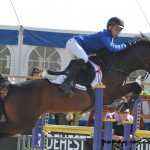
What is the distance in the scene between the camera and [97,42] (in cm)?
836

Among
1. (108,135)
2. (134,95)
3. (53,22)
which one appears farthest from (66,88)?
(53,22)

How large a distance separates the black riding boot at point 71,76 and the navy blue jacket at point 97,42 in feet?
1.04

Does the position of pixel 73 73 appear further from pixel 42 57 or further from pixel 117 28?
pixel 42 57

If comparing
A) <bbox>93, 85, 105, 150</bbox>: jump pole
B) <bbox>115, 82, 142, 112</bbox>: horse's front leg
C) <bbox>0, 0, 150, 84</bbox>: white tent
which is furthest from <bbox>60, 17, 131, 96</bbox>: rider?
<bbox>0, 0, 150, 84</bbox>: white tent

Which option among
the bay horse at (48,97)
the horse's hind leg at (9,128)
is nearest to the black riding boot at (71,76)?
the bay horse at (48,97)

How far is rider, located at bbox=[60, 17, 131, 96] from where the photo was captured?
8.23 meters

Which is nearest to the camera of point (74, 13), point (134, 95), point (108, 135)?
point (108, 135)

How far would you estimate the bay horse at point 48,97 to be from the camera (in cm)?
A: 820

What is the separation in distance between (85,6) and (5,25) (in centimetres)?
231

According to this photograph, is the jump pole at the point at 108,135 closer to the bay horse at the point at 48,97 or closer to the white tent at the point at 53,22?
the bay horse at the point at 48,97

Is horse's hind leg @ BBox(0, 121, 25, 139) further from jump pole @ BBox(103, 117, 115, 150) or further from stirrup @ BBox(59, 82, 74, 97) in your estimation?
jump pole @ BBox(103, 117, 115, 150)

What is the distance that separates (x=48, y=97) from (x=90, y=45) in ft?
3.24

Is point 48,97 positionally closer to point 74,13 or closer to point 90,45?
point 90,45

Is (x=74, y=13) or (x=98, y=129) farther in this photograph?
(x=74, y=13)
